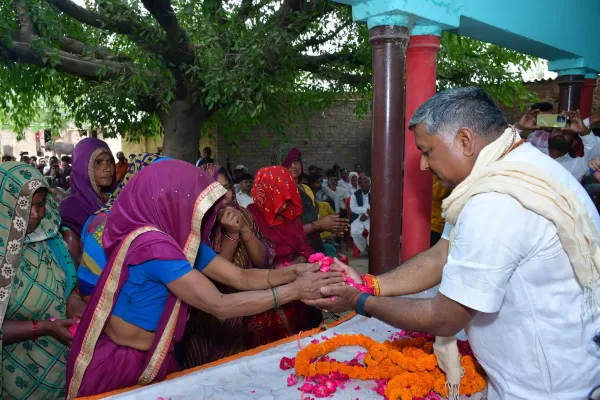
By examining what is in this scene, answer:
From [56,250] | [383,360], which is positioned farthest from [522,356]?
[56,250]

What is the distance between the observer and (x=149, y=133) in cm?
1069

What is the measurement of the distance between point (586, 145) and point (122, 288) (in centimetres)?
523

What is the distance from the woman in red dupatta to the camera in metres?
4.34

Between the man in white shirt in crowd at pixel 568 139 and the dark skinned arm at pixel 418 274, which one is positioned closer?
the dark skinned arm at pixel 418 274

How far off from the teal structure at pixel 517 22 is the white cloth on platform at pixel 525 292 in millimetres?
2920

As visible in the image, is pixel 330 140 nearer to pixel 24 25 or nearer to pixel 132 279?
pixel 24 25

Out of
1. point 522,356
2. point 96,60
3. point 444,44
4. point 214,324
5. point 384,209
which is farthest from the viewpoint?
point 444,44

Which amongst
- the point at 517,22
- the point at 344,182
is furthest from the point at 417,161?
the point at 344,182

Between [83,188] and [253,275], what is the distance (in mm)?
2097

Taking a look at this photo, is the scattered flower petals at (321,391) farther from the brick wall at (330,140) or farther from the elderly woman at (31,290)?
the brick wall at (330,140)

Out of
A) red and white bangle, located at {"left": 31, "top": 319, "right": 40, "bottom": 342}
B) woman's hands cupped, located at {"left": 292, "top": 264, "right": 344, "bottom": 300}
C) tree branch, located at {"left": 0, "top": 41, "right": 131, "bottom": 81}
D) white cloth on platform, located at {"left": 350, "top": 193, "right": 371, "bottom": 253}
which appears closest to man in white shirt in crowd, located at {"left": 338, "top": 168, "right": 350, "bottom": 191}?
white cloth on platform, located at {"left": 350, "top": 193, "right": 371, "bottom": 253}

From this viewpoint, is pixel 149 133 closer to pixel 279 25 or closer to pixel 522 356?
pixel 279 25

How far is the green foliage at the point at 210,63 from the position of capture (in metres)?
6.62

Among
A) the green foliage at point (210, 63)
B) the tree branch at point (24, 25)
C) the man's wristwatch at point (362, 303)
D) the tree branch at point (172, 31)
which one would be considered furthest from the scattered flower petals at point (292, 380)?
the tree branch at point (24, 25)
